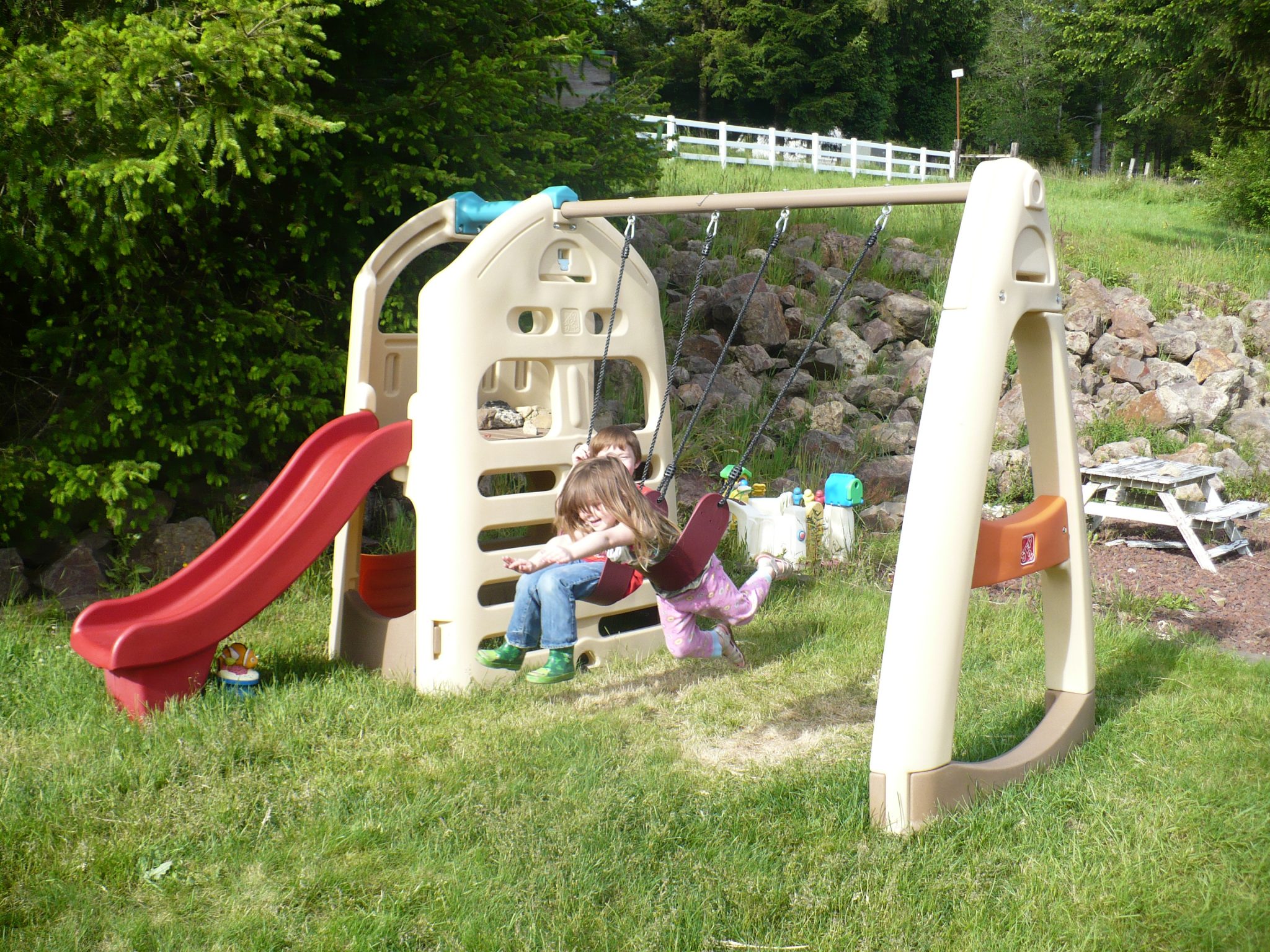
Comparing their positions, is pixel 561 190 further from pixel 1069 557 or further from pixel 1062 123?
pixel 1062 123

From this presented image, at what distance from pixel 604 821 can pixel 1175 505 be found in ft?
15.8

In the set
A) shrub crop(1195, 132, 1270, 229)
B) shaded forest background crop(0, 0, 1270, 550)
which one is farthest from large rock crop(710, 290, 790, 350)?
shrub crop(1195, 132, 1270, 229)

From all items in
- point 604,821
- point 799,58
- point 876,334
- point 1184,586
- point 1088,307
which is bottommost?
point 1184,586

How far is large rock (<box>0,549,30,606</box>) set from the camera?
18.1ft

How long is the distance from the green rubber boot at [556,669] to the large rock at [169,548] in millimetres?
2853

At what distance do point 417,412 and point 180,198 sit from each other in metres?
1.56

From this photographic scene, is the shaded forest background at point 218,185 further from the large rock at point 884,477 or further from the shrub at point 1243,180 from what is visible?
the shrub at point 1243,180

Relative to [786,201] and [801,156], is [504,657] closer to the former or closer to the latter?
[786,201]

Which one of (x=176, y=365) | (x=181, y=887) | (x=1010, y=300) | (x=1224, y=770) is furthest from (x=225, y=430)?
(x=1224, y=770)

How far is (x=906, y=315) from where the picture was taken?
33.7 feet

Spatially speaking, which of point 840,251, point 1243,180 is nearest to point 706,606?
point 840,251

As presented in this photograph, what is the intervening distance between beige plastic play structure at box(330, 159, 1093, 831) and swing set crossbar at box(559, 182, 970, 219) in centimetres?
1

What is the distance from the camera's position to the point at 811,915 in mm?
2834

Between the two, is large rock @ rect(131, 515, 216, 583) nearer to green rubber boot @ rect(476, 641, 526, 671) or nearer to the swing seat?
green rubber boot @ rect(476, 641, 526, 671)
